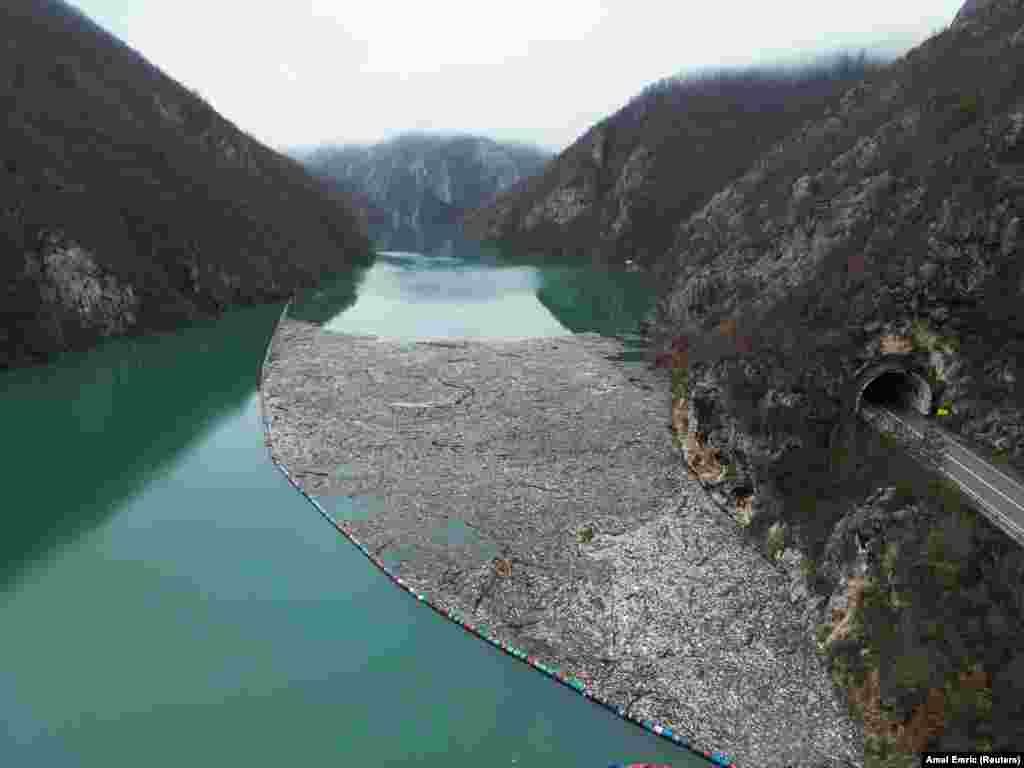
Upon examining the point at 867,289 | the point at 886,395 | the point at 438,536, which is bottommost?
the point at 438,536

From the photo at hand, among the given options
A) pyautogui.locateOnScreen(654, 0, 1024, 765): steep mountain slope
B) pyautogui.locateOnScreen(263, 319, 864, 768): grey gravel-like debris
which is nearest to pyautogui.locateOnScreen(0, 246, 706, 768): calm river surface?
pyautogui.locateOnScreen(263, 319, 864, 768): grey gravel-like debris

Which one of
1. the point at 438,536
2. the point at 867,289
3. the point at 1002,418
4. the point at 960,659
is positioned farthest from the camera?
the point at 867,289

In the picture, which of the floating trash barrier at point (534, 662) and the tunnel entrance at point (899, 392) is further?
the tunnel entrance at point (899, 392)

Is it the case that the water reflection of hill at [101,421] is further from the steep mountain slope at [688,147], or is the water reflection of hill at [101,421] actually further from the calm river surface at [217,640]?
the steep mountain slope at [688,147]

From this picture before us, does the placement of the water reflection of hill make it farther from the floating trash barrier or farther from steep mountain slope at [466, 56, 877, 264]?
steep mountain slope at [466, 56, 877, 264]

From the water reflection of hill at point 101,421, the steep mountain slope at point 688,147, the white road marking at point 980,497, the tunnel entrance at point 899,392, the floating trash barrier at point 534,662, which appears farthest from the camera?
the steep mountain slope at point 688,147

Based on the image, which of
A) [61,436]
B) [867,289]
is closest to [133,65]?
[61,436]

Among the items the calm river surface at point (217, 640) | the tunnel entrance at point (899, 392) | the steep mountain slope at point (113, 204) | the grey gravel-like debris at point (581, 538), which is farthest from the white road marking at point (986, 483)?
the steep mountain slope at point (113, 204)

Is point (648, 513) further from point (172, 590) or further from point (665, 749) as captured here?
Answer: point (172, 590)
